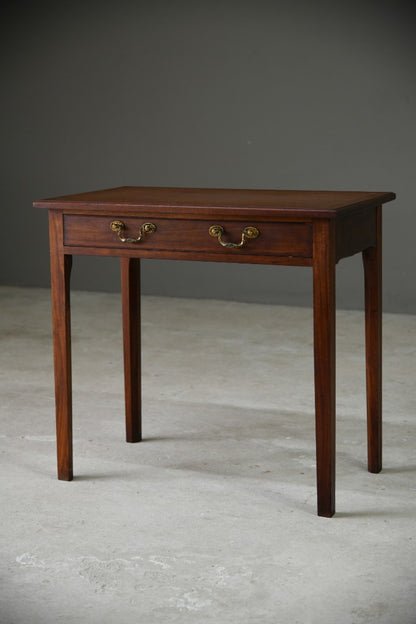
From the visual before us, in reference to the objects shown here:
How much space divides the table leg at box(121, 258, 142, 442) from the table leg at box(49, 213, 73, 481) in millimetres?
368

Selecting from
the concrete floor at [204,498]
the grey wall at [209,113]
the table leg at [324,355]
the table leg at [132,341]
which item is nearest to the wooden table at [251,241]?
the table leg at [324,355]

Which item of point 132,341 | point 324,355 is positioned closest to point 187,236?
point 324,355

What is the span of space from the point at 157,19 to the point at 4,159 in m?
1.56

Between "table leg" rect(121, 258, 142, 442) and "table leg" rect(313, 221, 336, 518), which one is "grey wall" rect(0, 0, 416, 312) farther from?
"table leg" rect(313, 221, 336, 518)

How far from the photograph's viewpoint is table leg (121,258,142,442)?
3314 millimetres

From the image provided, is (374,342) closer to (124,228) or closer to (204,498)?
(204,498)

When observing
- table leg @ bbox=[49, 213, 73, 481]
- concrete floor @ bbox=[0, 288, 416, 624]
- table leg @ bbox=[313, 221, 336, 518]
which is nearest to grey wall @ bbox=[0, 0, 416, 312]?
concrete floor @ bbox=[0, 288, 416, 624]

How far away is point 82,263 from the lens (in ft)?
22.2

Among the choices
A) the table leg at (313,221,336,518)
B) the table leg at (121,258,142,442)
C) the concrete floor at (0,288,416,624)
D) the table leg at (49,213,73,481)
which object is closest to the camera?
the concrete floor at (0,288,416,624)

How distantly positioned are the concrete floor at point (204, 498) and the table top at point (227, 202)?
88cm

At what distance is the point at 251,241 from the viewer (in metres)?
2.67

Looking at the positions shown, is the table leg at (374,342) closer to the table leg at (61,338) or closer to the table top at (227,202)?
the table top at (227,202)

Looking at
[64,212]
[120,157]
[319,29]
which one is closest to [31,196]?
[120,157]

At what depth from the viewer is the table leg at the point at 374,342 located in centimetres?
299
